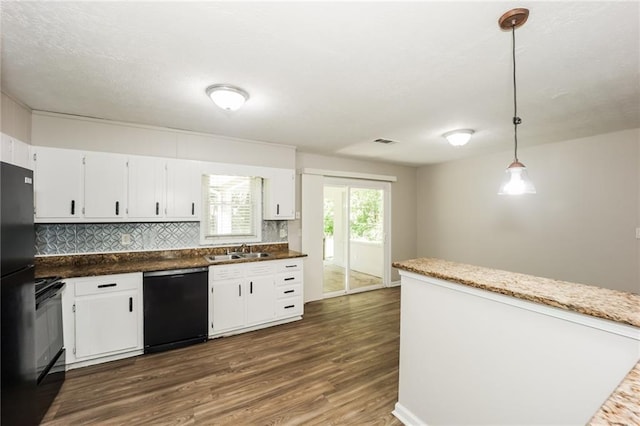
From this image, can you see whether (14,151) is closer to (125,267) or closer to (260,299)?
(125,267)

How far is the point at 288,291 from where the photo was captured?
3.82 meters

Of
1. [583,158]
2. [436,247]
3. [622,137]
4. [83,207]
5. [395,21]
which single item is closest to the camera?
[395,21]

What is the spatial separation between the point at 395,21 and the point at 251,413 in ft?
9.35

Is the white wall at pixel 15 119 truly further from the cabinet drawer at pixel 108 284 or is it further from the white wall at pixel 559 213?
the white wall at pixel 559 213

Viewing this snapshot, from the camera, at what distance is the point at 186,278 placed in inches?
121

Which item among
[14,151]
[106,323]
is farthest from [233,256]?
[14,151]

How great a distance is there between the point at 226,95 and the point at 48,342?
2514 millimetres

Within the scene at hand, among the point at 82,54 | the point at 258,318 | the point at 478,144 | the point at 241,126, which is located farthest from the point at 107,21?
the point at 478,144

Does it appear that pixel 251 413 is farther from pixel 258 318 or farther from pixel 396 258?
pixel 396 258

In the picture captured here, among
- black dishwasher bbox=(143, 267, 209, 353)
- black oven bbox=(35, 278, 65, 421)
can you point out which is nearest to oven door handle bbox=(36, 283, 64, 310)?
black oven bbox=(35, 278, 65, 421)

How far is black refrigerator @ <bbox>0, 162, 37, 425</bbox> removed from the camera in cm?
154

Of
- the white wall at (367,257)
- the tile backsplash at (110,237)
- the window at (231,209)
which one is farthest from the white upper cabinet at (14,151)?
the white wall at (367,257)

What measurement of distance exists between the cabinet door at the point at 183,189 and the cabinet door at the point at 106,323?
105cm

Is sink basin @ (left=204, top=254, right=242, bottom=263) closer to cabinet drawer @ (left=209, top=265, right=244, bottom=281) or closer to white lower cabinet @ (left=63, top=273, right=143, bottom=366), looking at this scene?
cabinet drawer @ (left=209, top=265, right=244, bottom=281)
